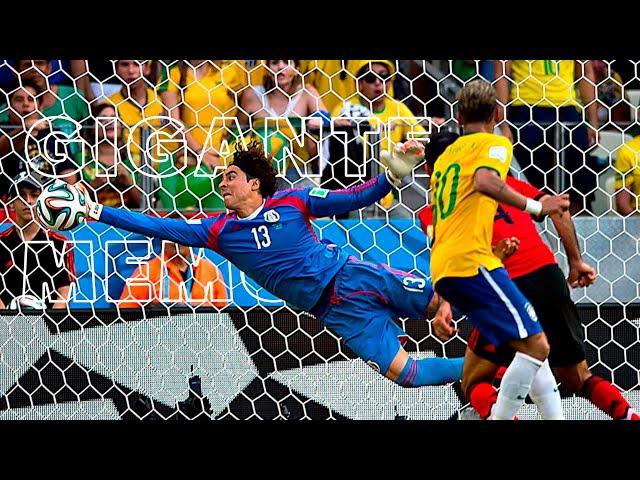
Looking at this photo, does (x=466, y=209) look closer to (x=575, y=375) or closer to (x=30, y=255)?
(x=575, y=375)

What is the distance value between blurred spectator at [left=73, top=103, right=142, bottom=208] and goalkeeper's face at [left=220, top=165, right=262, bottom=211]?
0.73 meters

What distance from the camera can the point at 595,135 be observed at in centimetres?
613

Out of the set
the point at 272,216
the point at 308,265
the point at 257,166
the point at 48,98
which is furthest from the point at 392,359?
the point at 48,98

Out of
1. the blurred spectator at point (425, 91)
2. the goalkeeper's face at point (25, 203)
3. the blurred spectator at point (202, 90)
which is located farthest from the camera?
the blurred spectator at point (425, 91)

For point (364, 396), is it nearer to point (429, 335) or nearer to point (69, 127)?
point (429, 335)

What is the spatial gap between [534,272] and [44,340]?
2.42 meters

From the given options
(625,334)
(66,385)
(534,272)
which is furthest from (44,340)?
(625,334)

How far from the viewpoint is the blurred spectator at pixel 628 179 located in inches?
235

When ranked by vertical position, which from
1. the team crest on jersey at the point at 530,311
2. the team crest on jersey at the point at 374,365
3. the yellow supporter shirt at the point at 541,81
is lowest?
the team crest on jersey at the point at 374,365

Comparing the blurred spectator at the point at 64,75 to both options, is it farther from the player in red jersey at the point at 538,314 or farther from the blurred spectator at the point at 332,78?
the player in red jersey at the point at 538,314

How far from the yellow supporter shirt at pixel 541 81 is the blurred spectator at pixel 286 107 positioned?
3.47 ft

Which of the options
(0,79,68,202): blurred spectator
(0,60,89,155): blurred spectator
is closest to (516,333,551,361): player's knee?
(0,79,68,202): blurred spectator

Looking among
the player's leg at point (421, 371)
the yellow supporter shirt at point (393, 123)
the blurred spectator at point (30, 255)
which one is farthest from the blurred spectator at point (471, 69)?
the blurred spectator at point (30, 255)

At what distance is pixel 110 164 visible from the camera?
6.02 m
